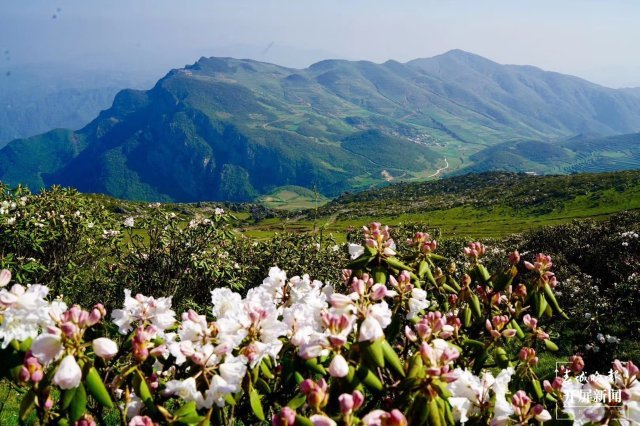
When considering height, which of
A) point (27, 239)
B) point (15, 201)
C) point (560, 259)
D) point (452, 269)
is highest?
point (452, 269)

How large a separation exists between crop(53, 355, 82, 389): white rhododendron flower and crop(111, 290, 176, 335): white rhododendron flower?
98 centimetres

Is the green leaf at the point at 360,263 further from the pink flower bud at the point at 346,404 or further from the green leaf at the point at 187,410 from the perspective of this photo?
the green leaf at the point at 187,410

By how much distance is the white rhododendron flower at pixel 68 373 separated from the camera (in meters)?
2.62

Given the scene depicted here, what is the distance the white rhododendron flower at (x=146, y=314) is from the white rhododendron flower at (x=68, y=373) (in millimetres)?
975

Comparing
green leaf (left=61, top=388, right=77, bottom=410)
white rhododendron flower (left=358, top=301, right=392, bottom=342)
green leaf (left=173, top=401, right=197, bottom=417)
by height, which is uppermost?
white rhododendron flower (left=358, top=301, right=392, bottom=342)

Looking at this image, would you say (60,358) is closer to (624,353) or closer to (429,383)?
(429,383)

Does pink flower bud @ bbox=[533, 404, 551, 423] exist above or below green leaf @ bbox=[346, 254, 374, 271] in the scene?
below

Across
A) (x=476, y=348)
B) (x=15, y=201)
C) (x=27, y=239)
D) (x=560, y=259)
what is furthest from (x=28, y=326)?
(x=560, y=259)

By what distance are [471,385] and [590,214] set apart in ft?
302

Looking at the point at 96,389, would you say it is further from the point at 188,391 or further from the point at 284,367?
the point at 284,367

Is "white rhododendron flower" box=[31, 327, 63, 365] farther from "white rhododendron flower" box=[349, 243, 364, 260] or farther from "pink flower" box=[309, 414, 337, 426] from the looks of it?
"white rhododendron flower" box=[349, 243, 364, 260]

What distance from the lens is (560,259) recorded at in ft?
61.4

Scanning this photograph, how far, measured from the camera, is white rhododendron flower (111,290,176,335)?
3.70 meters

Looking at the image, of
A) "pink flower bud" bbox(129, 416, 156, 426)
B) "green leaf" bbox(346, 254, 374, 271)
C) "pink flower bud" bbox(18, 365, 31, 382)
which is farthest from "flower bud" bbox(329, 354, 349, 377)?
"pink flower bud" bbox(18, 365, 31, 382)
